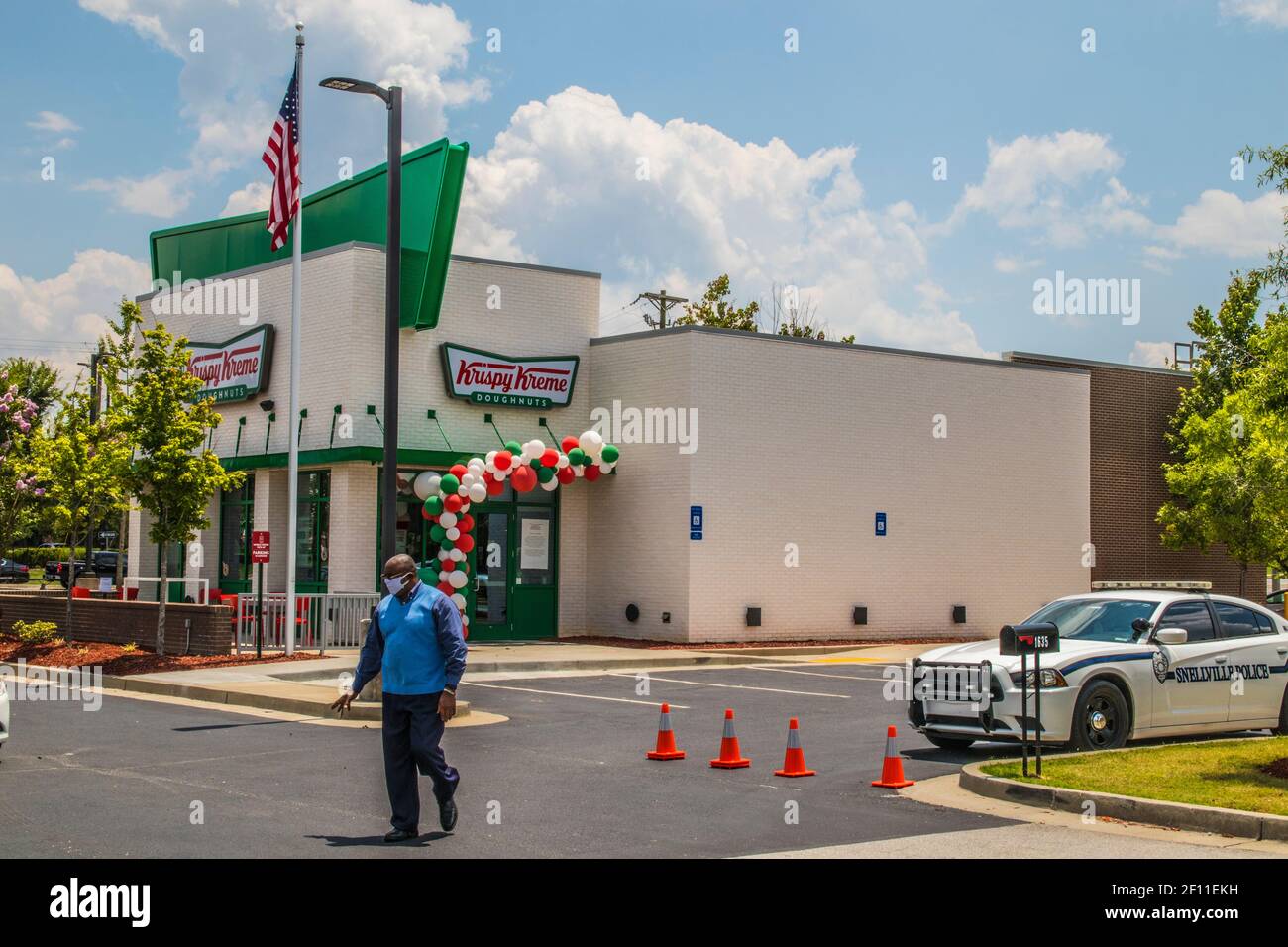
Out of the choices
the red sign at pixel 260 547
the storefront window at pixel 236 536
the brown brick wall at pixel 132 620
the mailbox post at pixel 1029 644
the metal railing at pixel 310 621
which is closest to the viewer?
the mailbox post at pixel 1029 644

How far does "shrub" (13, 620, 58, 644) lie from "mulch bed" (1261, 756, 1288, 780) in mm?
20100

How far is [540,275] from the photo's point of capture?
28.4 meters

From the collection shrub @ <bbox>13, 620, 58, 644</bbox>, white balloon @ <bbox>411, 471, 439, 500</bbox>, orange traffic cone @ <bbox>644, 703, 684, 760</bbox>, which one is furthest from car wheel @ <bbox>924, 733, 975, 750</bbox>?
shrub @ <bbox>13, 620, 58, 644</bbox>

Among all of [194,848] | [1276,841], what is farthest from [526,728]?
[1276,841]

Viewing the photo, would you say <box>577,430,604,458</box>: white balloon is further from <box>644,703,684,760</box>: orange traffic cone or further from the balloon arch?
<box>644,703,684,760</box>: orange traffic cone

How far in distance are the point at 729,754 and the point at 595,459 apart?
14294 millimetres

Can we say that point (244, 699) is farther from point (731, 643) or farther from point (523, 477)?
point (731, 643)

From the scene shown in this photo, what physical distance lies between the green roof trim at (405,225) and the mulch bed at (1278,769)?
1806 centimetres

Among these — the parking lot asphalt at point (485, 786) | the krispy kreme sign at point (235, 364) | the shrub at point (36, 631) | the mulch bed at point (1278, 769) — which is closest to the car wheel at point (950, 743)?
the parking lot asphalt at point (485, 786)

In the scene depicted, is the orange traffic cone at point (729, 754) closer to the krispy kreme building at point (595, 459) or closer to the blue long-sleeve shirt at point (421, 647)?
the blue long-sleeve shirt at point (421, 647)

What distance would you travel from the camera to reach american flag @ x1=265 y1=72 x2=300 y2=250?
22688mm

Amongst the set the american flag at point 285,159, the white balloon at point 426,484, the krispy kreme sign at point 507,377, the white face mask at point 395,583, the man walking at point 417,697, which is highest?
the american flag at point 285,159

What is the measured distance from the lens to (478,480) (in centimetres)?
2508

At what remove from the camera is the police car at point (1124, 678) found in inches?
512
